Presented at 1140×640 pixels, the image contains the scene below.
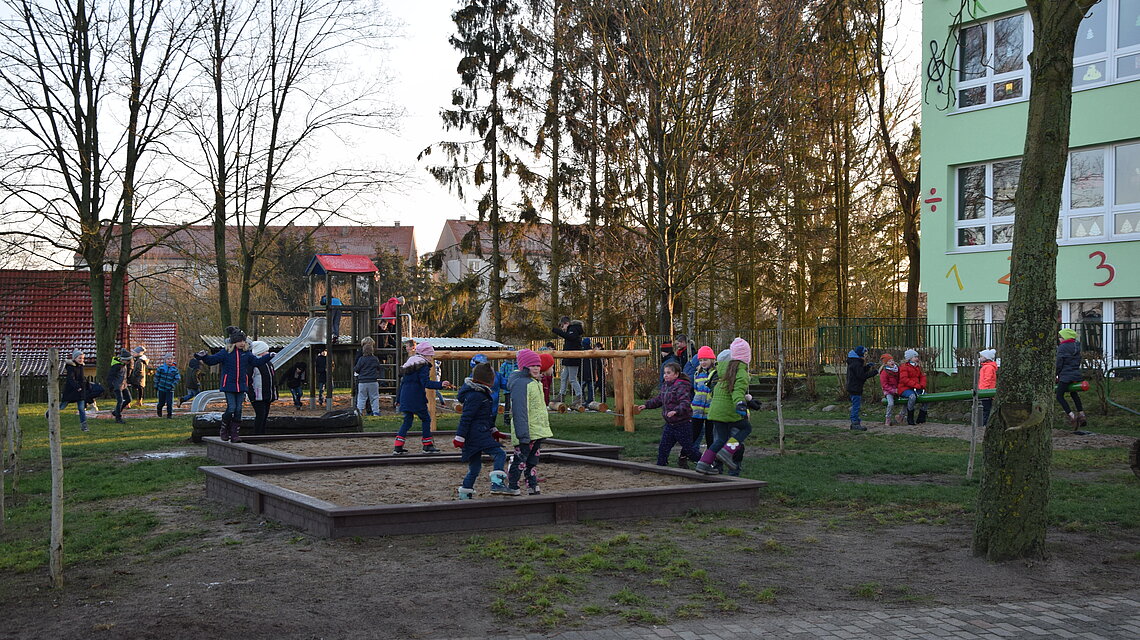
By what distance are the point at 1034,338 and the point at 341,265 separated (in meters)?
23.1

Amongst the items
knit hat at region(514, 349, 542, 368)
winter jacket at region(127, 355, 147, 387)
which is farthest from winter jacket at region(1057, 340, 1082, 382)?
winter jacket at region(127, 355, 147, 387)

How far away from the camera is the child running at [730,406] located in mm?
11156

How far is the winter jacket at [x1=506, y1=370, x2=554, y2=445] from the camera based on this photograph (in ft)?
32.0

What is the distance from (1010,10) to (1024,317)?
19.2 metres

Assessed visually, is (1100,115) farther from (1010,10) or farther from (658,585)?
(658,585)

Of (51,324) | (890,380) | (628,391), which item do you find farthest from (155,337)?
(890,380)

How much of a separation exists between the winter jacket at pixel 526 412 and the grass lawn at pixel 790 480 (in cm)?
223

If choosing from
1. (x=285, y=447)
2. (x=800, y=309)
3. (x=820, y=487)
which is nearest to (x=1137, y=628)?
(x=820, y=487)

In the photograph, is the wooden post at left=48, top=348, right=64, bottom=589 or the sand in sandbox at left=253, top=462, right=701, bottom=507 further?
the sand in sandbox at left=253, top=462, right=701, bottom=507

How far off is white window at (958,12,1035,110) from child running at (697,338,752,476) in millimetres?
15912

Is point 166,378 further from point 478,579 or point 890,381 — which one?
point 478,579

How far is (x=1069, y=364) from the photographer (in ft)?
57.2

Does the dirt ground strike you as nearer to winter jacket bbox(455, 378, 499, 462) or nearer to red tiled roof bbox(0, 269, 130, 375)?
winter jacket bbox(455, 378, 499, 462)

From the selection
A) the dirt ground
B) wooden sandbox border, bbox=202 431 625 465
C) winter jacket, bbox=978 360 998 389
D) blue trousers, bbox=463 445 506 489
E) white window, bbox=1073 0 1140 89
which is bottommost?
the dirt ground
